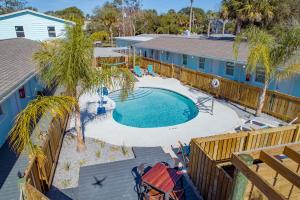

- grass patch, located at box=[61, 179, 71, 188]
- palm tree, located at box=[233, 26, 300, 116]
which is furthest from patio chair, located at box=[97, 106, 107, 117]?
palm tree, located at box=[233, 26, 300, 116]

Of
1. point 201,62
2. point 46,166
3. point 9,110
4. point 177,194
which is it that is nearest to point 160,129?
point 177,194

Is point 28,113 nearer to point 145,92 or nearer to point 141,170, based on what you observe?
point 141,170

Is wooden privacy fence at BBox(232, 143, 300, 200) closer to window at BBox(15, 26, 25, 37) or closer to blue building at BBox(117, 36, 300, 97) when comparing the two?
blue building at BBox(117, 36, 300, 97)

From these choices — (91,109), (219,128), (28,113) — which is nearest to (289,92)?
(219,128)

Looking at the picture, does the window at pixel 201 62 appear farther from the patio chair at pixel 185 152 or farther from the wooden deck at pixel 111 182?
the wooden deck at pixel 111 182

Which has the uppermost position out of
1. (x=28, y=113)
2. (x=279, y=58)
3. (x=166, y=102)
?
(x=279, y=58)

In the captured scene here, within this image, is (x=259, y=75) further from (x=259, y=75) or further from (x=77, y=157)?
(x=77, y=157)

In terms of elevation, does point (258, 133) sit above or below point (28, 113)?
below
